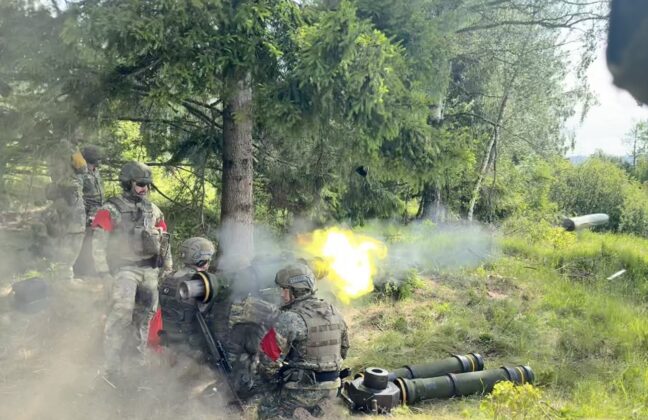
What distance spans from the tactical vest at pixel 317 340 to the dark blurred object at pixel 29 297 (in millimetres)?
4259

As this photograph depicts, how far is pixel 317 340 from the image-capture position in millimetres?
4605

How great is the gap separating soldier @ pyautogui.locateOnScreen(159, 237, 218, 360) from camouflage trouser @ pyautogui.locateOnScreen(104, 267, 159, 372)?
183 millimetres

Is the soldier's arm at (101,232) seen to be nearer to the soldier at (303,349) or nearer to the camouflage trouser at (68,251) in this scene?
the soldier at (303,349)

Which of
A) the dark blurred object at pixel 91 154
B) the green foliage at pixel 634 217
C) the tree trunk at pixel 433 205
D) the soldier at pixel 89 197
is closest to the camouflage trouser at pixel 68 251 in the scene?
the soldier at pixel 89 197

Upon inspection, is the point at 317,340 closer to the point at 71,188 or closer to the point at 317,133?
the point at 317,133

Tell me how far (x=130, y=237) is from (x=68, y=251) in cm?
363

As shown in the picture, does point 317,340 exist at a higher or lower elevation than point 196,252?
lower

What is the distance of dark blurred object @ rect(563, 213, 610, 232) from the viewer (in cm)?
1514

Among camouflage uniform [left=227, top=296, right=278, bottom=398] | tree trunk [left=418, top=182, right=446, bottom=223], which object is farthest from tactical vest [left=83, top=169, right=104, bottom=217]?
tree trunk [left=418, top=182, right=446, bottom=223]

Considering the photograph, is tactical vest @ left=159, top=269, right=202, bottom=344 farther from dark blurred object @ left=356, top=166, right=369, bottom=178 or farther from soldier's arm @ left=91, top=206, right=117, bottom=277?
dark blurred object @ left=356, top=166, right=369, bottom=178

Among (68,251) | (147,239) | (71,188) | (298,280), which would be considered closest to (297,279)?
(298,280)

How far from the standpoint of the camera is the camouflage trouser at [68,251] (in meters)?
8.45

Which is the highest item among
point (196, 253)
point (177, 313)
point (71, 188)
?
point (71, 188)

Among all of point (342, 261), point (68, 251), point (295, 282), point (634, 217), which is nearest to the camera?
point (295, 282)
